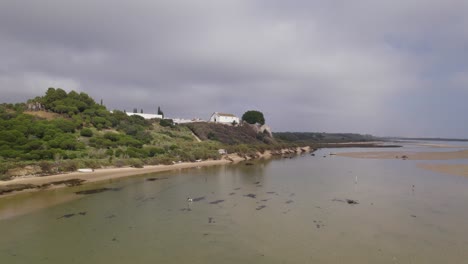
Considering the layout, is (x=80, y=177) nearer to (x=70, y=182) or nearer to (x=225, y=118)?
(x=70, y=182)

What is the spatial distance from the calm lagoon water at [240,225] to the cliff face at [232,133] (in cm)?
4856

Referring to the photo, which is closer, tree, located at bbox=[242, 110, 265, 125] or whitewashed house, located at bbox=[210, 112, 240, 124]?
whitewashed house, located at bbox=[210, 112, 240, 124]

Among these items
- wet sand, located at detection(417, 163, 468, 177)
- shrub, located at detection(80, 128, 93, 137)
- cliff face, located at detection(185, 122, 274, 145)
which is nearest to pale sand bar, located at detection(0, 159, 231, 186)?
shrub, located at detection(80, 128, 93, 137)

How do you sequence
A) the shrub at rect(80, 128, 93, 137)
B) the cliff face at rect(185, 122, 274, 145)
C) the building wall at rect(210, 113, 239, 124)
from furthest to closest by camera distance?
1. the building wall at rect(210, 113, 239, 124)
2. the cliff face at rect(185, 122, 274, 145)
3. the shrub at rect(80, 128, 93, 137)

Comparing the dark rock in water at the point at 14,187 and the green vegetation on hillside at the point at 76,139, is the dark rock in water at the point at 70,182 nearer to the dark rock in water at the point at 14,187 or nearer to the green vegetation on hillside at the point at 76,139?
the dark rock in water at the point at 14,187

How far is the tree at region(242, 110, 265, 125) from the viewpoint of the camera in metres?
109

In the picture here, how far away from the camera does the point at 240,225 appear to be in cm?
1742

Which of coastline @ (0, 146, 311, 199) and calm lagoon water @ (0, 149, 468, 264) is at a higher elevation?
coastline @ (0, 146, 311, 199)

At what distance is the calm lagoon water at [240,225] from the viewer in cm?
1316

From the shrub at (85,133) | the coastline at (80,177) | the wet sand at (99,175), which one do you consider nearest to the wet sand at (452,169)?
the coastline at (80,177)

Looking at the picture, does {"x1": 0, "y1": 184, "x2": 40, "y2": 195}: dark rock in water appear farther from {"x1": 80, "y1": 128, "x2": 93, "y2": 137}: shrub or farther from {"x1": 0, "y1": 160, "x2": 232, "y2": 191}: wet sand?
{"x1": 80, "y1": 128, "x2": 93, "y2": 137}: shrub

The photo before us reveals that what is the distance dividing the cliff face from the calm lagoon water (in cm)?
4856

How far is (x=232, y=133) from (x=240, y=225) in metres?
68.5

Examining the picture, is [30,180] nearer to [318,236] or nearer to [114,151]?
[114,151]
